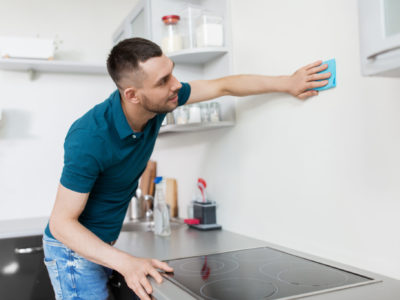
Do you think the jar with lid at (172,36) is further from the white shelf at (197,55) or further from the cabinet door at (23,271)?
the cabinet door at (23,271)

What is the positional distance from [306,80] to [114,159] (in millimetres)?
698

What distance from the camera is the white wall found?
2.54 meters

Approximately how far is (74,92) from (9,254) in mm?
1152

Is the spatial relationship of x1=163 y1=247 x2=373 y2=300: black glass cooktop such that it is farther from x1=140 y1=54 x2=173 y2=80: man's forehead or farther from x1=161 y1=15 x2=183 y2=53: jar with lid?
x1=161 y1=15 x2=183 y2=53: jar with lid

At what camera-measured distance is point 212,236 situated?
1.79 metres

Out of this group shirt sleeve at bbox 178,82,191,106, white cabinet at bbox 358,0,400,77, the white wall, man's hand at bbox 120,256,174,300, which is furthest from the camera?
the white wall

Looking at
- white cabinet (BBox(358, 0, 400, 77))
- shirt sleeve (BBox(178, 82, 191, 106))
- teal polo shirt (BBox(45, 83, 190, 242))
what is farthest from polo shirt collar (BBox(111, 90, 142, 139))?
white cabinet (BBox(358, 0, 400, 77))

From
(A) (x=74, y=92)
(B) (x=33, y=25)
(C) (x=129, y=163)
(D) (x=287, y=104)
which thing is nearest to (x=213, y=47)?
(D) (x=287, y=104)

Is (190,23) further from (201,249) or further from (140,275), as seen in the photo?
(140,275)

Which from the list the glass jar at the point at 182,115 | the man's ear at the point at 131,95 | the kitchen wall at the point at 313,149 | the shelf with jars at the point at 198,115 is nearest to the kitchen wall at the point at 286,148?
the kitchen wall at the point at 313,149

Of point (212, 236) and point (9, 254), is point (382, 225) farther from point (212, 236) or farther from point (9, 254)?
point (9, 254)

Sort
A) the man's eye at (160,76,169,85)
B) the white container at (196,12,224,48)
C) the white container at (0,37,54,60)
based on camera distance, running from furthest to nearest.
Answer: the white container at (0,37,54,60)
the white container at (196,12,224,48)
the man's eye at (160,76,169,85)

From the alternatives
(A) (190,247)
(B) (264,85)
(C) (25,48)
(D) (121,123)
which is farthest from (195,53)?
(C) (25,48)

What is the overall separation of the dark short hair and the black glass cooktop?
2.25 ft
